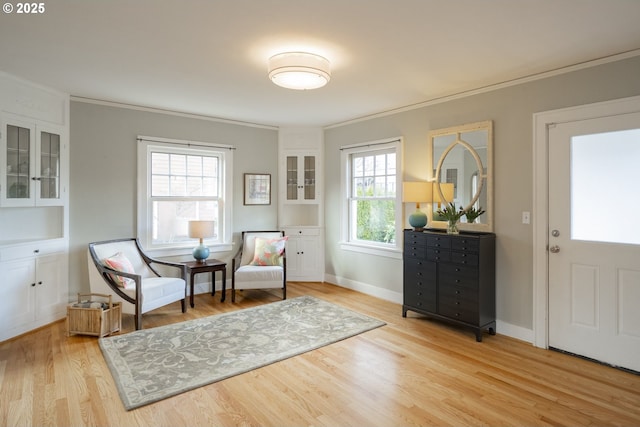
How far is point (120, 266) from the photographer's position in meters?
3.89

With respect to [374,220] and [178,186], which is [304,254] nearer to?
[374,220]

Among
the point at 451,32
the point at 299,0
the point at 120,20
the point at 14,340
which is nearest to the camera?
the point at 299,0

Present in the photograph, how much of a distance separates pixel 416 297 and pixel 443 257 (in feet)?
1.95

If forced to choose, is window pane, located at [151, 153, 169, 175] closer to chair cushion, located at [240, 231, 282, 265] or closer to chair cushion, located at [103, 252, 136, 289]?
chair cushion, located at [103, 252, 136, 289]

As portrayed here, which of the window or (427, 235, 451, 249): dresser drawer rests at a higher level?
the window

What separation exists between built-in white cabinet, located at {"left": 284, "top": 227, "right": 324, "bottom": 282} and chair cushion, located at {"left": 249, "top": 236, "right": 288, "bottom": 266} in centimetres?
65

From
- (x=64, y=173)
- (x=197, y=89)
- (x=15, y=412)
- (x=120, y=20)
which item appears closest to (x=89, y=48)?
(x=120, y=20)

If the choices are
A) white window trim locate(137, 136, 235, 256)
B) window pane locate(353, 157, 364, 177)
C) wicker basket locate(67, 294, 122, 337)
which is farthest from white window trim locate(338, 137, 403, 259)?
wicker basket locate(67, 294, 122, 337)

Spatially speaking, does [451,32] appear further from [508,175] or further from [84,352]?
[84,352]

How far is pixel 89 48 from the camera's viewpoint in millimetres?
2828

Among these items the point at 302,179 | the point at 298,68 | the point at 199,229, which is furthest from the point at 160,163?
the point at 298,68

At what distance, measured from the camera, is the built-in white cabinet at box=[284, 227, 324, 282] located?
578 cm

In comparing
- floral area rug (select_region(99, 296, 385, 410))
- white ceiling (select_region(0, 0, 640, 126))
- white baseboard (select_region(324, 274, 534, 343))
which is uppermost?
white ceiling (select_region(0, 0, 640, 126))

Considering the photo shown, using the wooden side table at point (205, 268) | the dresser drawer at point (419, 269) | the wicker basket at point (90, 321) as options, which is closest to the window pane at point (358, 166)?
the dresser drawer at point (419, 269)
